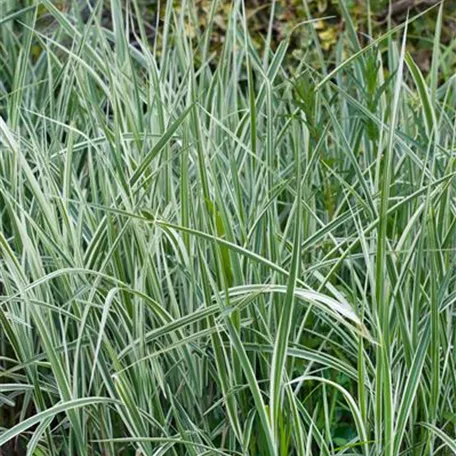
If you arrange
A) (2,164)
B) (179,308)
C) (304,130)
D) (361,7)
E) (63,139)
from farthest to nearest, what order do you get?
(361,7), (63,139), (304,130), (2,164), (179,308)

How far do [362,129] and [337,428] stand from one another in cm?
76

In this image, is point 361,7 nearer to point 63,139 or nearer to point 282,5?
point 282,5

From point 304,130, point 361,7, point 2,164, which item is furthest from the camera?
point 361,7

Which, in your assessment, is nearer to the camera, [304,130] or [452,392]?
[452,392]

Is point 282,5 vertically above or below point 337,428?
above

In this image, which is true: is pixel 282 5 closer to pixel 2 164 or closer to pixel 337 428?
pixel 2 164

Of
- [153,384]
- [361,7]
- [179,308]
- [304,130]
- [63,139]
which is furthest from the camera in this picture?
[361,7]

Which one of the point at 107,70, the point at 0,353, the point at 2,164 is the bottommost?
the point at 0,353

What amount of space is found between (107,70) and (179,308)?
0.51m

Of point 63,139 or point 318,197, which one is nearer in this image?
point 318,197

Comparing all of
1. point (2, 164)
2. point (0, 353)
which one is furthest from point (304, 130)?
Answer: point (0, 353)

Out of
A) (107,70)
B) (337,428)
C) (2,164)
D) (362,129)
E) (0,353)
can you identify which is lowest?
(337,428)

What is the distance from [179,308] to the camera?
78.4 inches

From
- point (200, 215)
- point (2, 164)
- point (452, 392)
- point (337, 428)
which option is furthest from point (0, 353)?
point (452, 392)
